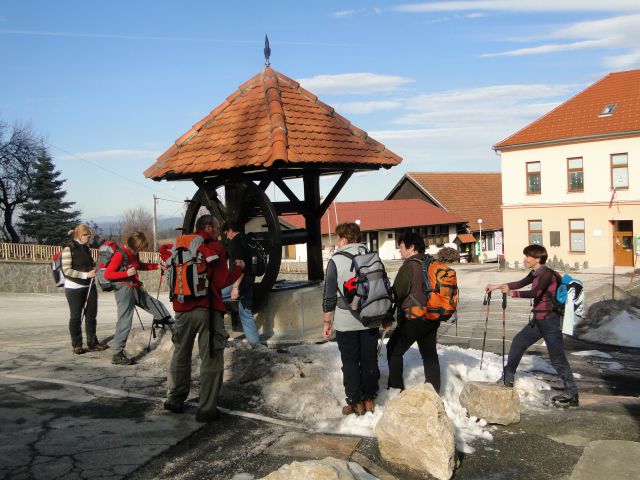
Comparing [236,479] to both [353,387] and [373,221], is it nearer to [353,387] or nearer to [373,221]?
[353,387]

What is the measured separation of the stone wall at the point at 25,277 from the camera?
25828mm

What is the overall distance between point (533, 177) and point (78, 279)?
32223 millimetres

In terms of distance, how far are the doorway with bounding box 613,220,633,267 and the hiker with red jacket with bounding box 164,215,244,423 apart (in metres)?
31.6

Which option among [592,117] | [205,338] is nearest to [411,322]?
[205,338]

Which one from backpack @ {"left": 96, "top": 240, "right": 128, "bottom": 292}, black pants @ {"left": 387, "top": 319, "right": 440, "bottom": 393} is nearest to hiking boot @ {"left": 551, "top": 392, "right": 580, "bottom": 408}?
black pants @ {"left": 387, "top": 319, "right": 440, "bottom": 393}

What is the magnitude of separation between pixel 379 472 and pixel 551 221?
110 feet

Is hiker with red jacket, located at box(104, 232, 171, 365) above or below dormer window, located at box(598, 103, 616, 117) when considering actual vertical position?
below

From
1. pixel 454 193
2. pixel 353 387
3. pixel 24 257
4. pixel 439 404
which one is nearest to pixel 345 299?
pixel 353 387

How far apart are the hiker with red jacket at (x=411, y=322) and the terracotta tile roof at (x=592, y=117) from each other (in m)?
30.0

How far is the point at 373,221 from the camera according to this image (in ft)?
161

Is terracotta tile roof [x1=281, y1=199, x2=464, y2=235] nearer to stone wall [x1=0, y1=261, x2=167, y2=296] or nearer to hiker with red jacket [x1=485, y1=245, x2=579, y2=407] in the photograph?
stone wall [x1=0, y1=261, x2=167, y2=296]

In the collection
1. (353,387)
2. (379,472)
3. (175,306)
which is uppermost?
(175,306)

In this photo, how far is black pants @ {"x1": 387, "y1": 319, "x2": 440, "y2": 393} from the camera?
590 cm

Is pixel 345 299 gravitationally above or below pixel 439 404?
above
